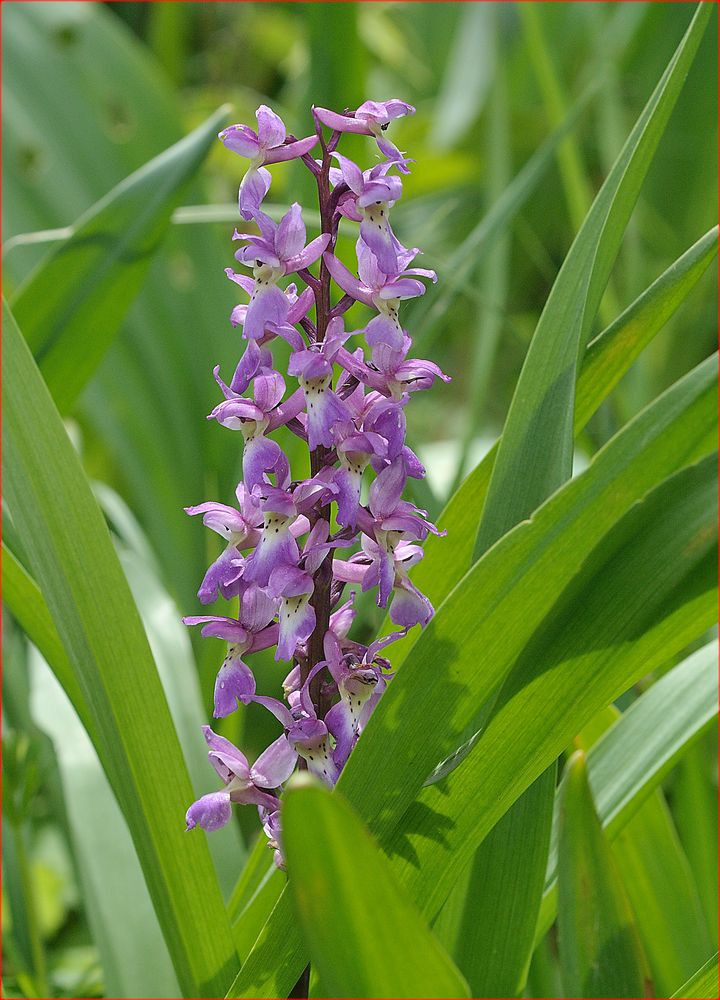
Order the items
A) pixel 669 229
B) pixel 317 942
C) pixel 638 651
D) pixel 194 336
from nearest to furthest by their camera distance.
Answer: pixel 317 942
pixel 638 651
pixel 194 336
pixel 669 229

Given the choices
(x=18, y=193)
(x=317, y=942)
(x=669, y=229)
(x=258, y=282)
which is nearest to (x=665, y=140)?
(x=669, y=229)

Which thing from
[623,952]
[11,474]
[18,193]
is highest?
[18,193]

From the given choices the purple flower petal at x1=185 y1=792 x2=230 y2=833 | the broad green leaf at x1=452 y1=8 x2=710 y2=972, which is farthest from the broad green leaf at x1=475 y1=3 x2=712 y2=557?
the purple flower petal at x1=185 y1=792 x2=230 y2=833

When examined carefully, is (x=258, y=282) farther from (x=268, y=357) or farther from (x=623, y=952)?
(x=623, y=952)

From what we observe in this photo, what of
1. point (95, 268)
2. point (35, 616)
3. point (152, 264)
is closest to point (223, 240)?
point (152, 264)

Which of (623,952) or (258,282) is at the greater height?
(258,282)

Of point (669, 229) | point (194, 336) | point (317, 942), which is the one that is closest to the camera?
point (317, 942)

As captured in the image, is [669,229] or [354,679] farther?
[669,229]

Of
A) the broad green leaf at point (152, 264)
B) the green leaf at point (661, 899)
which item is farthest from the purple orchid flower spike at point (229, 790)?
the broad green leaf at point (152, 264)
